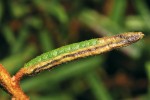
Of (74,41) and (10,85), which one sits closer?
(10,85)

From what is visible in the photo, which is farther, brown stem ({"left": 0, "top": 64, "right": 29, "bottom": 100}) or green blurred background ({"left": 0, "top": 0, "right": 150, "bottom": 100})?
green blurred background ({"left": 0, "top": 0, "right": 150, "bottom": 100})

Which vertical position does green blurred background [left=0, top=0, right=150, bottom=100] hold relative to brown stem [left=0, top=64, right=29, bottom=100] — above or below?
above

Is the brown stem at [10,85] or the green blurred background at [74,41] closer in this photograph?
the brown stem at [10,85]

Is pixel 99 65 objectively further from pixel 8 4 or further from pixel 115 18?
pixel 8 4

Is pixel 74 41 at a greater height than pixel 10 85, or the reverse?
pixel 74 41

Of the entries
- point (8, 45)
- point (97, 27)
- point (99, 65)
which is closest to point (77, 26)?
point (97, 27)

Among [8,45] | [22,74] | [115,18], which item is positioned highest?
[8,45]

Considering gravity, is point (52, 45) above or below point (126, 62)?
above

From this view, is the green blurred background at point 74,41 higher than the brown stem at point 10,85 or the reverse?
higher
